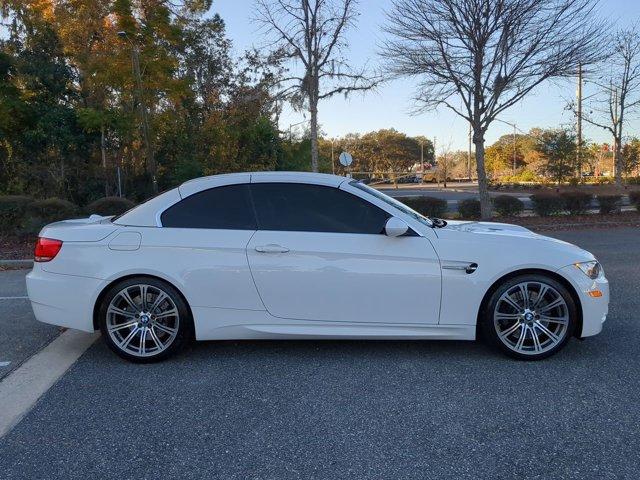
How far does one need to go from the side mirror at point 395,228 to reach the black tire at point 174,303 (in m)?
1.71

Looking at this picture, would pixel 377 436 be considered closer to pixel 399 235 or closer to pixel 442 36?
pixel 399 235

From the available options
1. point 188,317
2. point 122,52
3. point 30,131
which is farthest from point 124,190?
point 188,317

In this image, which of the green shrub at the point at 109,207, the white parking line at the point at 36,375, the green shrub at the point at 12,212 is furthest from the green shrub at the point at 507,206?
the white parking line at the point at 36,375

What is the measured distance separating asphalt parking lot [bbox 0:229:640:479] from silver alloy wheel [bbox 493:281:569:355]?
0.17 m

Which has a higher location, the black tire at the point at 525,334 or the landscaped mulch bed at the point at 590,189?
the landscaped mulch bed at the point at 590,189

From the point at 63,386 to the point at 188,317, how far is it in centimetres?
101

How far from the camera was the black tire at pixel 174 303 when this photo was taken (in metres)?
4.13

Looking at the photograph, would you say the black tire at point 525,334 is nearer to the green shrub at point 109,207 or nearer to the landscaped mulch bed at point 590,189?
the green shrub at point 109,207

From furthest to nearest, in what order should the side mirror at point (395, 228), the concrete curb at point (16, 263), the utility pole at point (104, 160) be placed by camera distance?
the utility pole at point (104, 160)
the concrete curb at point (16, 263)
the side mirror at point (395, 228)

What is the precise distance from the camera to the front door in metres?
4.02

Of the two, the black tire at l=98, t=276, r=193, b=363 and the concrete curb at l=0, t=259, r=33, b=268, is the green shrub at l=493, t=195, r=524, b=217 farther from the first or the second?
the black tire at l=98, t=276, r=193, b=363

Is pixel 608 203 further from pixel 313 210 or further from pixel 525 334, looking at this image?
pixel 313 210

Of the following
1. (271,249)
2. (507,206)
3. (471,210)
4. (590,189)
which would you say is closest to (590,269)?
(271,249)

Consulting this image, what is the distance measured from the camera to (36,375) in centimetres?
405
